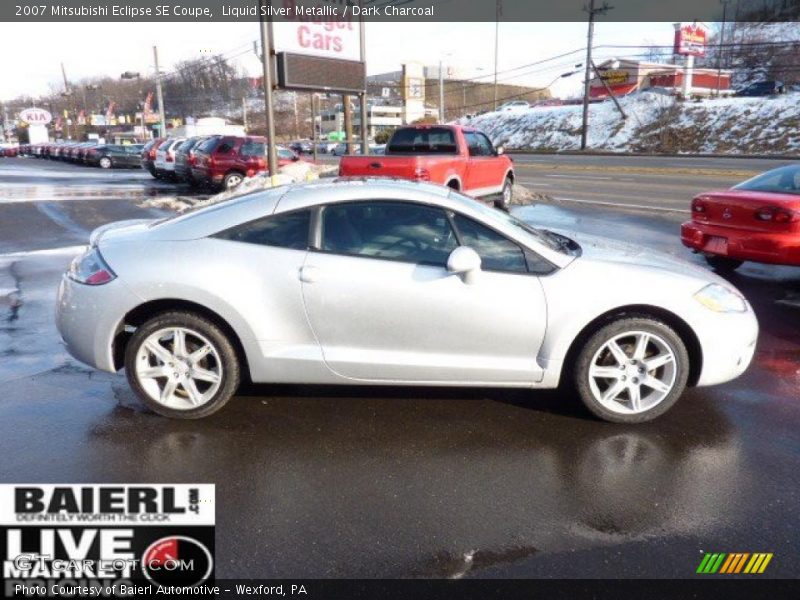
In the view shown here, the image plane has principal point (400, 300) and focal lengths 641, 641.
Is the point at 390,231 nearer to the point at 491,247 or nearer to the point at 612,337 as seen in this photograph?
the point at 491,247

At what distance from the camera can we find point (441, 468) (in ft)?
11.5

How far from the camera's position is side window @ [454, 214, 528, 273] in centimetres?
394

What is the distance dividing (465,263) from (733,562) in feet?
6.49

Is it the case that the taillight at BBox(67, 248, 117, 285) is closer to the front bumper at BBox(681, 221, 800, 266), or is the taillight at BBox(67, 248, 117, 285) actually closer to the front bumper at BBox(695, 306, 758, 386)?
the front bumper at BBox(695, 306, 758, 386)

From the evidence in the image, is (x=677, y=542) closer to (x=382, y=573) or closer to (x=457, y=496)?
(x=457, y=496)

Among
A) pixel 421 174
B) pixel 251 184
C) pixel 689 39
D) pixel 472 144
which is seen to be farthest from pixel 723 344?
pixel 689 39

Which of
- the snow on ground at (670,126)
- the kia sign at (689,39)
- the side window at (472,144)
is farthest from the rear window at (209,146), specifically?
the kia sign at (689,39)

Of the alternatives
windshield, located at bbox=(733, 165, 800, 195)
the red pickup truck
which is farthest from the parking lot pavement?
the red pickup truck

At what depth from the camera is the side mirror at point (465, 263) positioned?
3762 millimetres

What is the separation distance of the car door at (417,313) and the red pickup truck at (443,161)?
698 centimetres

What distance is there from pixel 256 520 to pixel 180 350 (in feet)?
4.43

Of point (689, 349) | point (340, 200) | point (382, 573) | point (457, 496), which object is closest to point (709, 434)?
point (689, 349)

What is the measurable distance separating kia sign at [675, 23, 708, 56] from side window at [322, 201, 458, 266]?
6526 centimetres

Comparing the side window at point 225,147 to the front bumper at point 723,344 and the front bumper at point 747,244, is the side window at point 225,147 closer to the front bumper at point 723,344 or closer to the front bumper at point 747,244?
the front bumper at point 747,244
